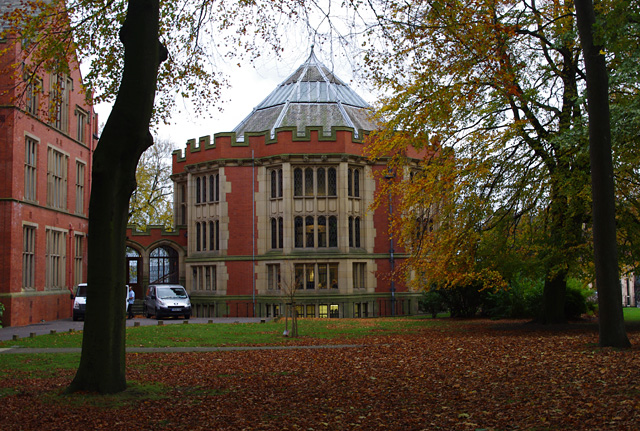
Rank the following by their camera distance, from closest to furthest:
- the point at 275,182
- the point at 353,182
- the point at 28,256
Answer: the point at 28,256, the point at 353,182, the point at 275,182

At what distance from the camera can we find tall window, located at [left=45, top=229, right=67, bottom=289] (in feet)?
97.6

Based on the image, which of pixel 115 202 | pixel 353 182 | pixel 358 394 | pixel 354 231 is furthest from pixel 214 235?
pixel 358 394

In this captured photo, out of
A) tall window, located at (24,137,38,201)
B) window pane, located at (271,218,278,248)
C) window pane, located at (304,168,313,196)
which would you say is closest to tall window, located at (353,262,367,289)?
window pane, located at (271,218,278,248)

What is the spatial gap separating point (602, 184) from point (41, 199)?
78.2 feet

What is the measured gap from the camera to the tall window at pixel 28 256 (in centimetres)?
2705

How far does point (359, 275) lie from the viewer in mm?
34906

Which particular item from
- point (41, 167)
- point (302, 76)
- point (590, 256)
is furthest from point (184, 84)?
point (302, 76)

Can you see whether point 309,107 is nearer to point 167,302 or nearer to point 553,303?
point 167,302

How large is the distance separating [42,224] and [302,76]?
20143mm

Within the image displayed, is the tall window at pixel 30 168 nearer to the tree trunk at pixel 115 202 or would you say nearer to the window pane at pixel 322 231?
the window pane at pixel 322 231

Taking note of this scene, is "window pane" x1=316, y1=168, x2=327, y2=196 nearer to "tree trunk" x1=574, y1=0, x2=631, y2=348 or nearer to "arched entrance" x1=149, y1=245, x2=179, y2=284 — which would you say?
"arched entrance" x1=149, y1=245, x2=179, y2=284

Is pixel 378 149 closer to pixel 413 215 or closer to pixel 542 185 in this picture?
pixel 413 215

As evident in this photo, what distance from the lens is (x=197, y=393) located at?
894cm

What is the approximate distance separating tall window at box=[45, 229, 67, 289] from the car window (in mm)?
4654
